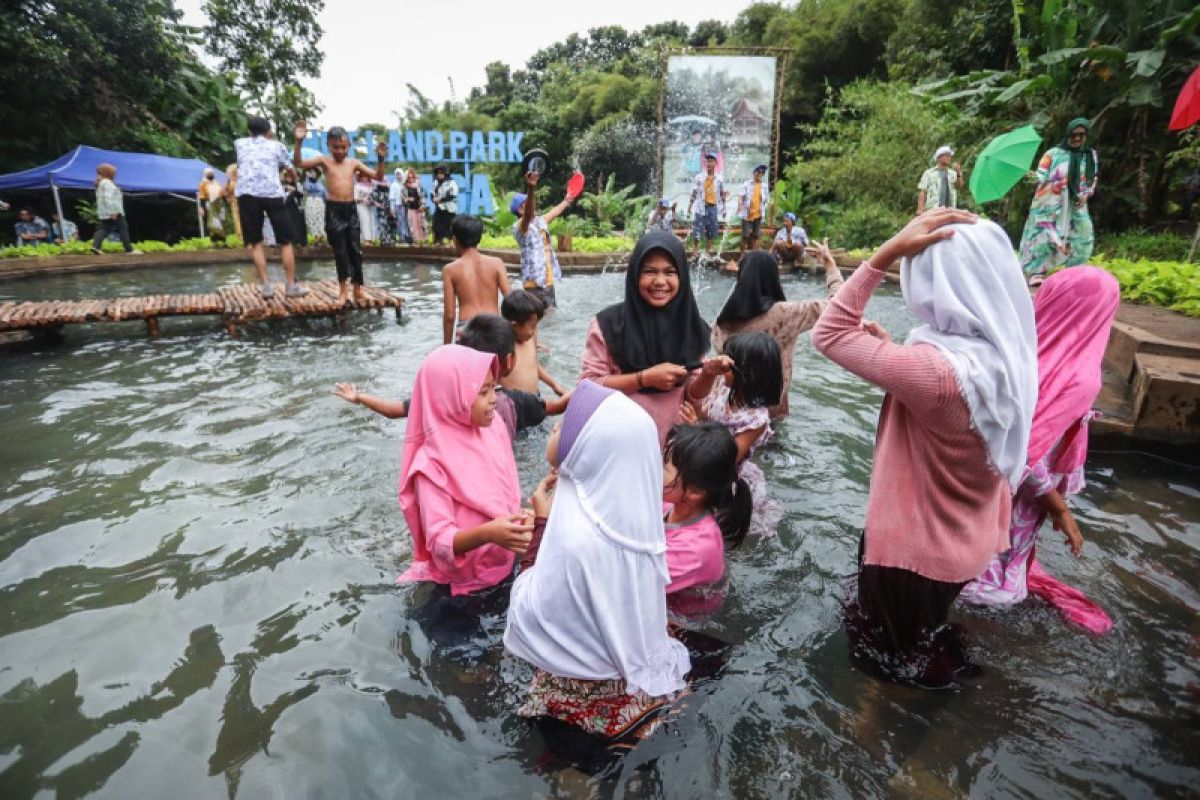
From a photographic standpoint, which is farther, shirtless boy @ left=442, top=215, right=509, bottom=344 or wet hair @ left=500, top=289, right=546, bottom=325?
shirtless boy @ left=442, top=215, right=509, bottom=344

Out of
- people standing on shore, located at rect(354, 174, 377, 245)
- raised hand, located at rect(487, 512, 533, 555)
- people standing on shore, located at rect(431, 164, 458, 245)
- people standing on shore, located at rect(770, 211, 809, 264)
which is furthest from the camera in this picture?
people standing on shore, located at rect(354, 174, 377, 245)

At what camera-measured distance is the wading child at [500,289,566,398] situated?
4.04 metres

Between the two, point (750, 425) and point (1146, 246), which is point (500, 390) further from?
point (1146, 246)

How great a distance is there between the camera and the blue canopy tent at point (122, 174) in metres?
Answer: 15.4

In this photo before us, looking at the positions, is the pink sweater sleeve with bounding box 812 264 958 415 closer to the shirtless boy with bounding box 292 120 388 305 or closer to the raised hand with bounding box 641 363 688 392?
the raised hand with bounding box 641 363 688 392

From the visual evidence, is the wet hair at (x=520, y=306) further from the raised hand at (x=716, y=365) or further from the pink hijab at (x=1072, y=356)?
the pink hijab at (x=1072, y=356)

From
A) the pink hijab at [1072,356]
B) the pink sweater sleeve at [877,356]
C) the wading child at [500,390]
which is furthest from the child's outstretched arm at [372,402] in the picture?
the pink hijab at [1072,356]

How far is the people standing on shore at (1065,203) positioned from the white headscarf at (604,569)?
7330 millimetres

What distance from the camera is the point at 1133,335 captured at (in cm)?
501

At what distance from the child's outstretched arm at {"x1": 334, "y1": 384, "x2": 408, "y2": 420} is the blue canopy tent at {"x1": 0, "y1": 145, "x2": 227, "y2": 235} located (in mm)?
17235

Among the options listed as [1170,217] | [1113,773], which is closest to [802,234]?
[1170,217]

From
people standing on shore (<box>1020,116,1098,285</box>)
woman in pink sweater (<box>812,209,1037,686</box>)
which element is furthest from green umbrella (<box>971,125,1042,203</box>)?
people standing on shore (<box>1020,116,1098,285</box>)

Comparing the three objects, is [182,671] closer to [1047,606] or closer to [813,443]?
[1047,606]

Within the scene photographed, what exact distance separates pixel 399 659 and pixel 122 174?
65.3 ft
